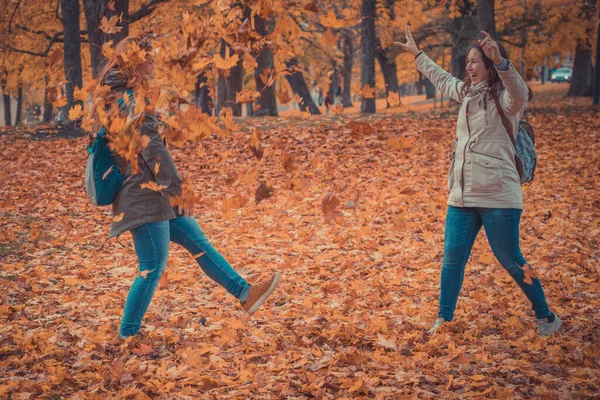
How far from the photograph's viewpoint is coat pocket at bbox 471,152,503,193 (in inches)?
162

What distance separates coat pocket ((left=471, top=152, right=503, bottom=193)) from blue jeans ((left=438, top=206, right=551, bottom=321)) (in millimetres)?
145

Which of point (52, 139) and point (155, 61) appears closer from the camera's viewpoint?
point (155, 61)

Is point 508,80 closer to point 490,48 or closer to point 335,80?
point 490,48

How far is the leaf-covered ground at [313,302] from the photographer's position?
12.5 feet

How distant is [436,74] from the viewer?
15.3 ft

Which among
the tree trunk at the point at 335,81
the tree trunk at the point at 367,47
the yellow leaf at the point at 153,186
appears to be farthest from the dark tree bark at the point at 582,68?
the yellow leaf at the point at 153,186

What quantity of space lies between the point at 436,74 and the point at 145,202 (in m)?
2.24

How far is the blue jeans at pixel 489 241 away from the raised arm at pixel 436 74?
2.75ft

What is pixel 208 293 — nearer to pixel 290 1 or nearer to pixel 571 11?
→ pixel 290 1

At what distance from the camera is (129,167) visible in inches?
158

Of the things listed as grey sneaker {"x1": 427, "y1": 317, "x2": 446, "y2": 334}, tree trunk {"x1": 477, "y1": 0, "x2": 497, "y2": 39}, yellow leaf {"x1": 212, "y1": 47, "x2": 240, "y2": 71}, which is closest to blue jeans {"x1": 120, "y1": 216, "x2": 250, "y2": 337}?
yellow leaf {"x1": 212, "y1": 47, "x2": 240, "y2": 71}

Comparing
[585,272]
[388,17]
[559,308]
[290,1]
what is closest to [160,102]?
[290,1]

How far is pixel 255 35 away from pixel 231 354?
2077 mm

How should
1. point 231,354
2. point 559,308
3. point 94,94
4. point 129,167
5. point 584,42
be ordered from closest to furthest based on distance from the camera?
1. point 94,94
2. point 129,167
3. point 231,354
4. point 559,308
5. point 584,42
